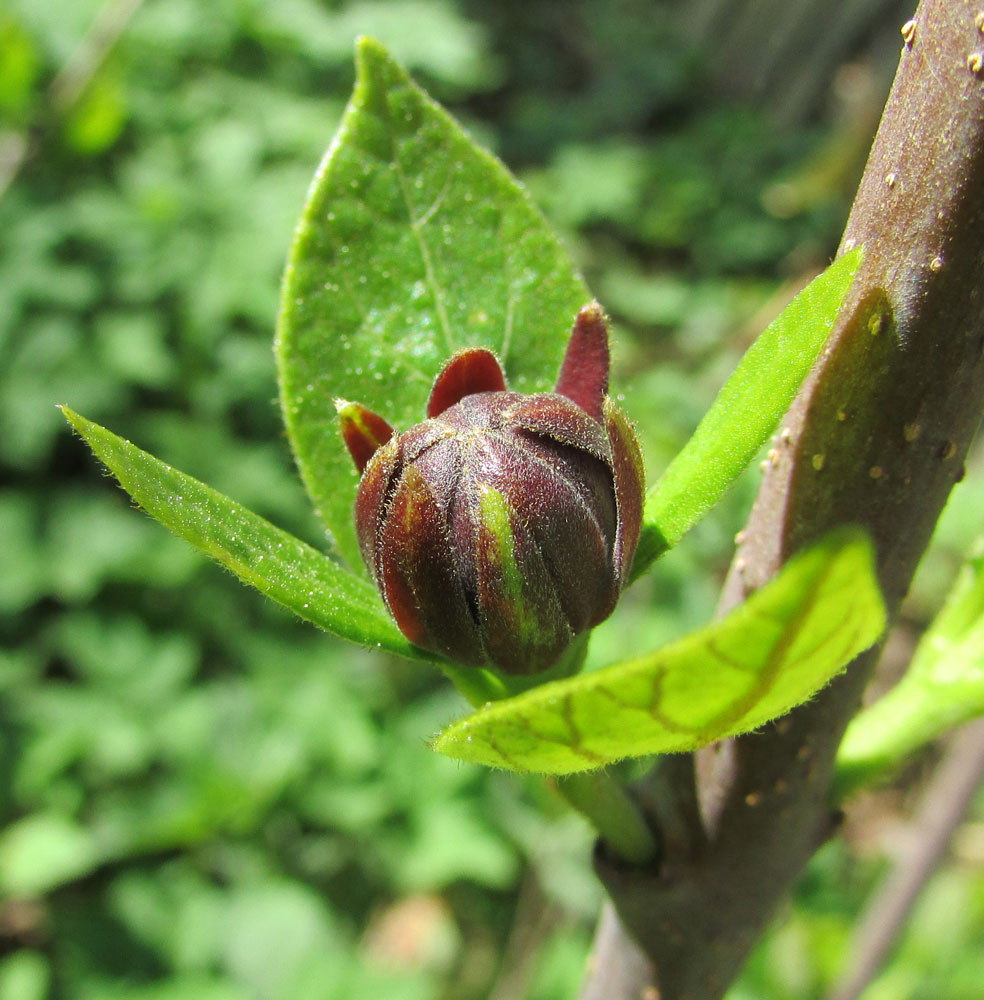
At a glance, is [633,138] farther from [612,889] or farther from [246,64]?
[612,889]

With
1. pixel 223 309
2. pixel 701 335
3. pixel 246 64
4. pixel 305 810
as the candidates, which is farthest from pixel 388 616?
pixel 246 64

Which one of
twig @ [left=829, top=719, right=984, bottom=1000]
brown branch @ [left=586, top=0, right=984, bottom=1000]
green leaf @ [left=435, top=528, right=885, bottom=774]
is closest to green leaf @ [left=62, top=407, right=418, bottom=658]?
green leaf @ [left=435, top=528, right=885, bottom=774]

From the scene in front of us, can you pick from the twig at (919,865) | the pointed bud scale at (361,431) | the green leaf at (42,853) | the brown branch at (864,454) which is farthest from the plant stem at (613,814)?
the green leaf at (42,853)

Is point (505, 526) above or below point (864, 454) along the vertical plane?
below

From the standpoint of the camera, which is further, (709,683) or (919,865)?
(919,865)

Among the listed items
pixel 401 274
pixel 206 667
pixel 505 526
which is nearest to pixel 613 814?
pixel 505 526

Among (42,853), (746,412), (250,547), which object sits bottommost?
(42,853)

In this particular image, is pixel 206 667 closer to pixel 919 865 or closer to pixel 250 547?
pixel 919 865

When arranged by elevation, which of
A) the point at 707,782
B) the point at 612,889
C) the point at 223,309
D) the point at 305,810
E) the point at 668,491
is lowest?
the point at 305,810
